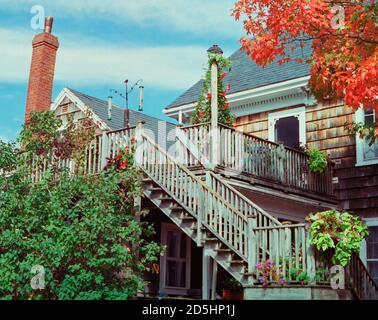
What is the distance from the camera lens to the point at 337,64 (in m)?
12.0

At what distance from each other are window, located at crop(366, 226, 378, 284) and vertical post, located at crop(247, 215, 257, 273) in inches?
246

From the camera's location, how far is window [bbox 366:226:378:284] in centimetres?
1775

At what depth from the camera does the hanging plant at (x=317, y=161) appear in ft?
59.0

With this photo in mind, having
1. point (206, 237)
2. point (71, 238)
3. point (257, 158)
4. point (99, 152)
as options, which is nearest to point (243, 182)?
point (257, 158)

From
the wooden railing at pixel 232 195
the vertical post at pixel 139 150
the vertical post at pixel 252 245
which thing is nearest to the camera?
the vertical post at pixel 252 245

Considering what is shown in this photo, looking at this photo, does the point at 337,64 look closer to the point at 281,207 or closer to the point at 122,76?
the point at 281,207

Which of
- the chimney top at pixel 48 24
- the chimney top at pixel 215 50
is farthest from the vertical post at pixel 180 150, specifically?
the chimney top at pixel 48 24

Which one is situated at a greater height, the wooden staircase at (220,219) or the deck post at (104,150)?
the deck post at (104,150)

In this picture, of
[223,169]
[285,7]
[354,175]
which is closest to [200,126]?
[223,169]

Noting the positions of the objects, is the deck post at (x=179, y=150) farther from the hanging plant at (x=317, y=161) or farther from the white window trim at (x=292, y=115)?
the white window trim at (x=292, y=115)

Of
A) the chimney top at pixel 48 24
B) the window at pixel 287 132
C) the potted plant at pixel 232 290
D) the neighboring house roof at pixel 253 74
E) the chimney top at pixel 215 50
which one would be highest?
the chimney top at pixel 48 24

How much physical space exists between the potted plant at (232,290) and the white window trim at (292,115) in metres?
5.05

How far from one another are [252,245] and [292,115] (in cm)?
786

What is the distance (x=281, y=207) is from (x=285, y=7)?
6386 millimetres
